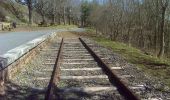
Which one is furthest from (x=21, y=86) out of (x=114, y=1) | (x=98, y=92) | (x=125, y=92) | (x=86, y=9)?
(x=86, y=9)

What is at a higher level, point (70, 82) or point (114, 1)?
point (114, 1)

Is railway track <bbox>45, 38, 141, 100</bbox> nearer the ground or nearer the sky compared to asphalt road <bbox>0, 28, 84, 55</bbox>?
nearer the sky

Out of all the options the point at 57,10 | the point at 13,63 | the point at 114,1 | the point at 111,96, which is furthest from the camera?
the point at 57,10

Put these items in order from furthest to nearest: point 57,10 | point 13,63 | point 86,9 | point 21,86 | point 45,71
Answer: point 86,9, point 57,10, point 45,71, point 13,63, point 21,86

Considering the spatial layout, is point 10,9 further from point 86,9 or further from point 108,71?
point 108,71

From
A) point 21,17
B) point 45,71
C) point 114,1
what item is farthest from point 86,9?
point 45,71

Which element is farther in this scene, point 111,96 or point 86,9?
point 86,9

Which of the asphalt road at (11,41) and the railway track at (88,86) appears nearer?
the railway track at (88,86)

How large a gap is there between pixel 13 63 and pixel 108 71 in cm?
272

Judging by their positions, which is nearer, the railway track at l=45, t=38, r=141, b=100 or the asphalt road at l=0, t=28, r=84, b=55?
the railway track at l=45, t=38, r=141, b=100

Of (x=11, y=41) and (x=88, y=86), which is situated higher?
(x=88, y=86)

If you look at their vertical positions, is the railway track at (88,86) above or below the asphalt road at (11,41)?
above

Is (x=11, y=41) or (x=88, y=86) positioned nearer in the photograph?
(x=88, y=86)

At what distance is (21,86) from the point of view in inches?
365
